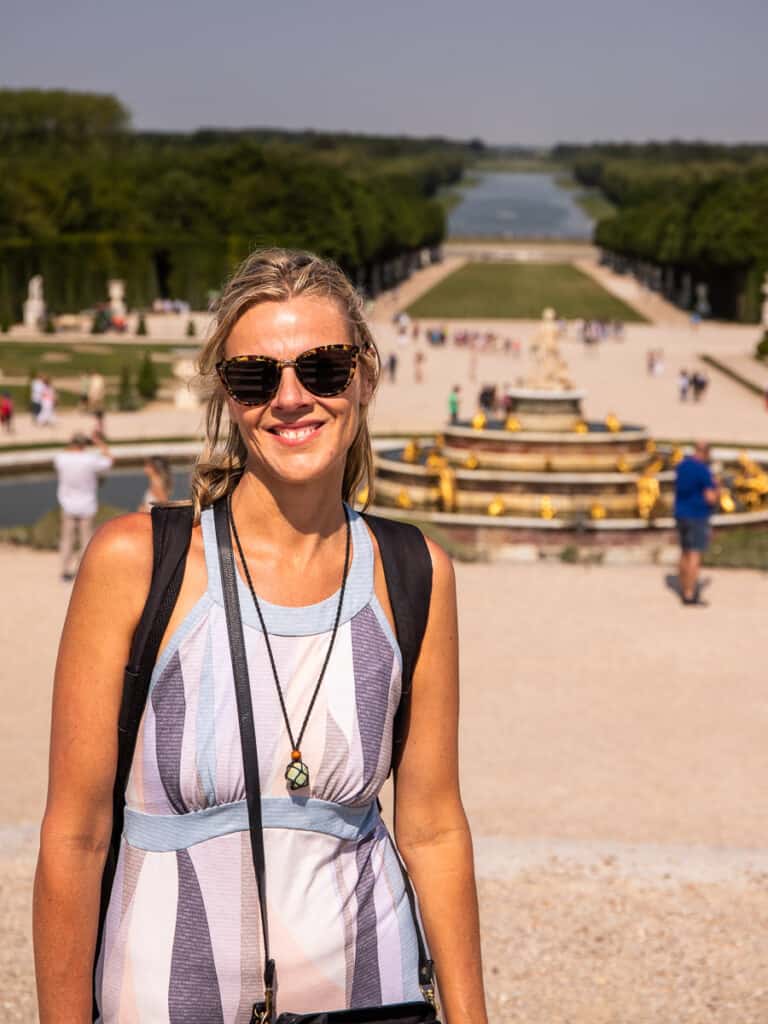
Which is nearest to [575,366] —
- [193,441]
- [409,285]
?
[193,441]

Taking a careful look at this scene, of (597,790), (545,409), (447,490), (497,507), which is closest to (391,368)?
(545,409)

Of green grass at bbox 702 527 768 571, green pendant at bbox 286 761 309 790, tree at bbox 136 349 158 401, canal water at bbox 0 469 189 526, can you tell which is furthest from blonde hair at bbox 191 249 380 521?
tree at bbox 136 349 158 401

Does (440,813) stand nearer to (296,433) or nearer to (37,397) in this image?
(296,433)

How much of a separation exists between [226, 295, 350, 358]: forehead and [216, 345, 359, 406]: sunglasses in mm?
13

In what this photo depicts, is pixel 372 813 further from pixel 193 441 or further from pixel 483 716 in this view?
pixel 193 441

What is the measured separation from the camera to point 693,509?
40.5 ft

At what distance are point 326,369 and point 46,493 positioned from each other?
18179 millimetres

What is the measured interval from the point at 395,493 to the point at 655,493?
3121 millimetres

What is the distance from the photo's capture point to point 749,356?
161 feet

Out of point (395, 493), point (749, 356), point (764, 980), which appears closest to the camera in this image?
point (764, 980)

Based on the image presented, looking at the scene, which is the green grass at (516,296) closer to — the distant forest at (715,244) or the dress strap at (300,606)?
the distant forest at (715,244)

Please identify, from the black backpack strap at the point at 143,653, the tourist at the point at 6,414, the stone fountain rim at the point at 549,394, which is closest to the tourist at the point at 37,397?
the tourist at the point at 6,414

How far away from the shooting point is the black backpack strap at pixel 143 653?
95.1 inches

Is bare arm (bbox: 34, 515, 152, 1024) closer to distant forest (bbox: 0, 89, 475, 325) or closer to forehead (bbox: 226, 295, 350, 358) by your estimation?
forehead (bbox: 226, 295, 350, 358)
